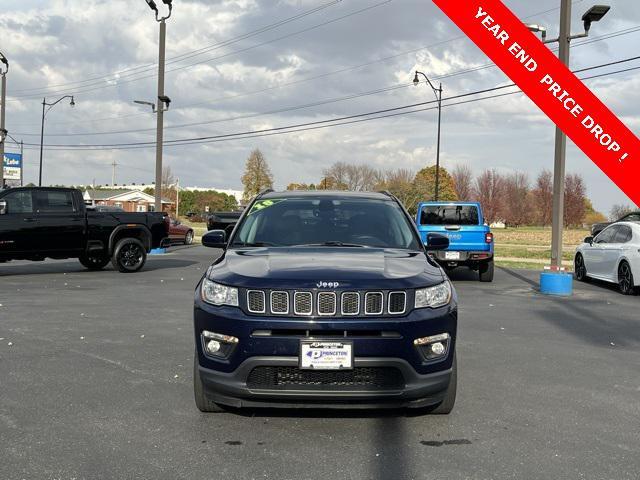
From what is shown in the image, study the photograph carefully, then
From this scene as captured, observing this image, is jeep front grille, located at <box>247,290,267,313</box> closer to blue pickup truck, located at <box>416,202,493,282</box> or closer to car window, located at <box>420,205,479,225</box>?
blue pickup truck, located at <box>416,202,493,282</box>

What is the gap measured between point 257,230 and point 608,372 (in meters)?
3.65

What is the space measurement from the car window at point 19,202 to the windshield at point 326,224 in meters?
10.3

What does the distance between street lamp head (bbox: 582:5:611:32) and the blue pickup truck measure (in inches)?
180

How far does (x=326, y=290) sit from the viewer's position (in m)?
4.07

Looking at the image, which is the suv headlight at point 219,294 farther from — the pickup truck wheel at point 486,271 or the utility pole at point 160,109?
the utility pole at point 160,109

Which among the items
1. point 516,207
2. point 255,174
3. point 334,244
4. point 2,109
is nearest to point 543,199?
point 516,207

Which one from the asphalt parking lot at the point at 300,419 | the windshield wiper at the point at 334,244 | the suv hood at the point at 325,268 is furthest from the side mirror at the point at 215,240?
the asphalt parking lot at the point at 300,419

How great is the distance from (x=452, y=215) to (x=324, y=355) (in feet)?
38.9

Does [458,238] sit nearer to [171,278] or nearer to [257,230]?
[171,278]

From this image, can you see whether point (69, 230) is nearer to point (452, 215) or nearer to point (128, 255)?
point (128, 255)

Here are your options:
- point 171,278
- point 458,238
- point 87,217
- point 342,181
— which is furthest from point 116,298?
point 342,181

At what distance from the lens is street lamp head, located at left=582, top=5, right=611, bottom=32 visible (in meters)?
13.1

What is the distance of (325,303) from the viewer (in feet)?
13.4

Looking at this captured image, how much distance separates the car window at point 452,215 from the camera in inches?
603
